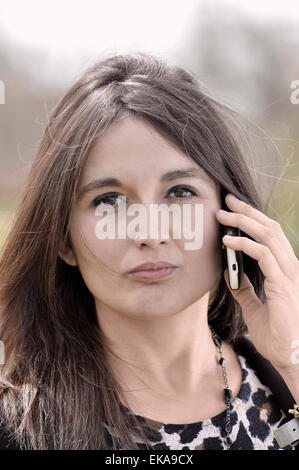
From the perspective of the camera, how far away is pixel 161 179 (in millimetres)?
2225

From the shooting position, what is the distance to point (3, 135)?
6.95m

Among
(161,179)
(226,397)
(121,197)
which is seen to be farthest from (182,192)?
(226,397)

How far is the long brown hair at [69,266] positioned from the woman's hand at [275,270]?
15 cm

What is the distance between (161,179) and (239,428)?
947mm

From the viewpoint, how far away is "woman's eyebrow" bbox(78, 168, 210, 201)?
7.28 feet

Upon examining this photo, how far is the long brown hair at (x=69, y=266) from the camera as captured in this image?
88.3 inches

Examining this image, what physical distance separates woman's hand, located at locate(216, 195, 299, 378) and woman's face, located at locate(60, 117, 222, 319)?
5.4 inches

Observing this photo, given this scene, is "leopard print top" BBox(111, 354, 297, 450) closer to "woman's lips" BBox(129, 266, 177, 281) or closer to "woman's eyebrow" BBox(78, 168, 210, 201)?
"woman's lips" BBox(129, 266, 177, 281)

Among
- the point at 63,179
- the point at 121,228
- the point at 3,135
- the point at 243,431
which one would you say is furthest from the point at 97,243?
the point at 3,135

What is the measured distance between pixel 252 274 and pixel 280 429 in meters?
0.62

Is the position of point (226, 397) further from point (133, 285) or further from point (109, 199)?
point (109, 199)

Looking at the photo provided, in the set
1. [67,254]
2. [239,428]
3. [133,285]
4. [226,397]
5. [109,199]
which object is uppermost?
[109,199]

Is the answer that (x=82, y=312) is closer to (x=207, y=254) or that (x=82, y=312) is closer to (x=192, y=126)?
(x=207, y=254)

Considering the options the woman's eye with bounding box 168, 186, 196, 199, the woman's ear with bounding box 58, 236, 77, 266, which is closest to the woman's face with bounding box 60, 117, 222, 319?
the woman's eye with bounding box 168, 186, 196, 199
